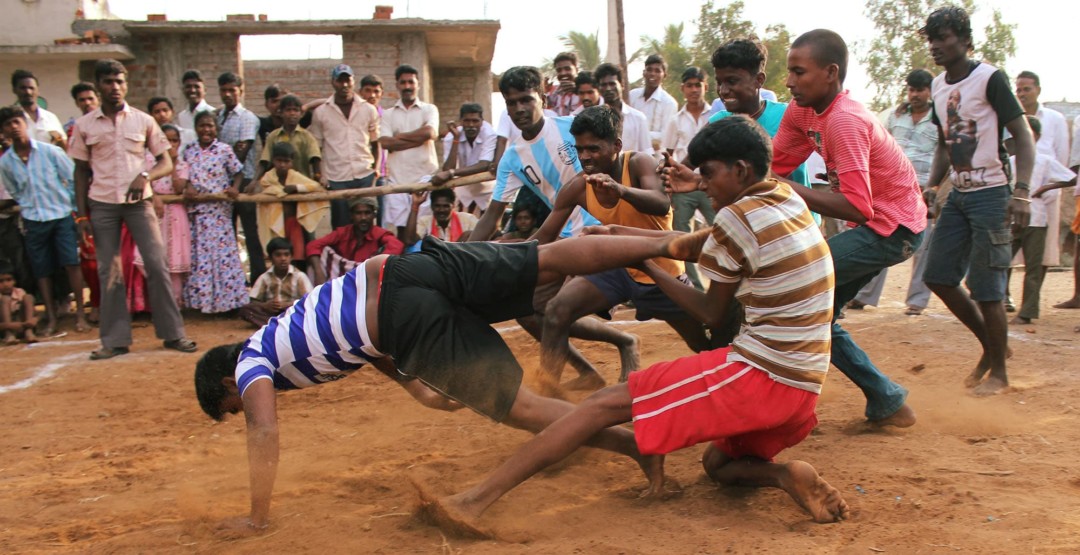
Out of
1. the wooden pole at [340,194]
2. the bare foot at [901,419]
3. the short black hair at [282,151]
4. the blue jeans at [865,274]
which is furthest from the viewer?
the short black hair at [282,151]

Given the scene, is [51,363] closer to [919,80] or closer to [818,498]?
[818,498]

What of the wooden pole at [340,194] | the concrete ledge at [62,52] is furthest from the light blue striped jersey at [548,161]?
the concrete ledge at [62,52]

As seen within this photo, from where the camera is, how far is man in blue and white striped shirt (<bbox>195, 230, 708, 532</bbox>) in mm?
3441

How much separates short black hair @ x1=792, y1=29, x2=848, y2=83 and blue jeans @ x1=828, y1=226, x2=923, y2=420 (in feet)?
2.48

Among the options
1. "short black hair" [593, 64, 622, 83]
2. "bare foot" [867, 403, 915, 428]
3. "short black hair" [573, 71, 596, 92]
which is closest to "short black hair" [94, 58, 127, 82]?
"short black hair" [573, 71, 596, 92]

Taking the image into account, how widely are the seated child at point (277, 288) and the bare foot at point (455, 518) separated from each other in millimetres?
5512

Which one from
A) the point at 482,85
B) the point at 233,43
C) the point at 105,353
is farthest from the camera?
the point at 482,85

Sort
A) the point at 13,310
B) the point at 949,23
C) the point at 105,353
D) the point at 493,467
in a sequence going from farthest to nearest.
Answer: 1. the point at 13,310
2. the point at 105,353
3. the point at 949,23
4. the point at 493,467

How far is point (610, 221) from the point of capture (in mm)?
4766

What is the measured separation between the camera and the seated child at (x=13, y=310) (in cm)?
795

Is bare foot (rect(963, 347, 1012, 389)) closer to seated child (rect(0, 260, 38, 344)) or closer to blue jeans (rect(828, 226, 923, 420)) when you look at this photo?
blue jeans (rect(828, 226, 923, 420))

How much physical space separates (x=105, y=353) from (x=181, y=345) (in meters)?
0.58

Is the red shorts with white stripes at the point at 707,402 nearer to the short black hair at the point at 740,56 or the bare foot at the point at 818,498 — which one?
the bare foot at the point at 818,498

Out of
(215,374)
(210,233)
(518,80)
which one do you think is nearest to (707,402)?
(215,374)
